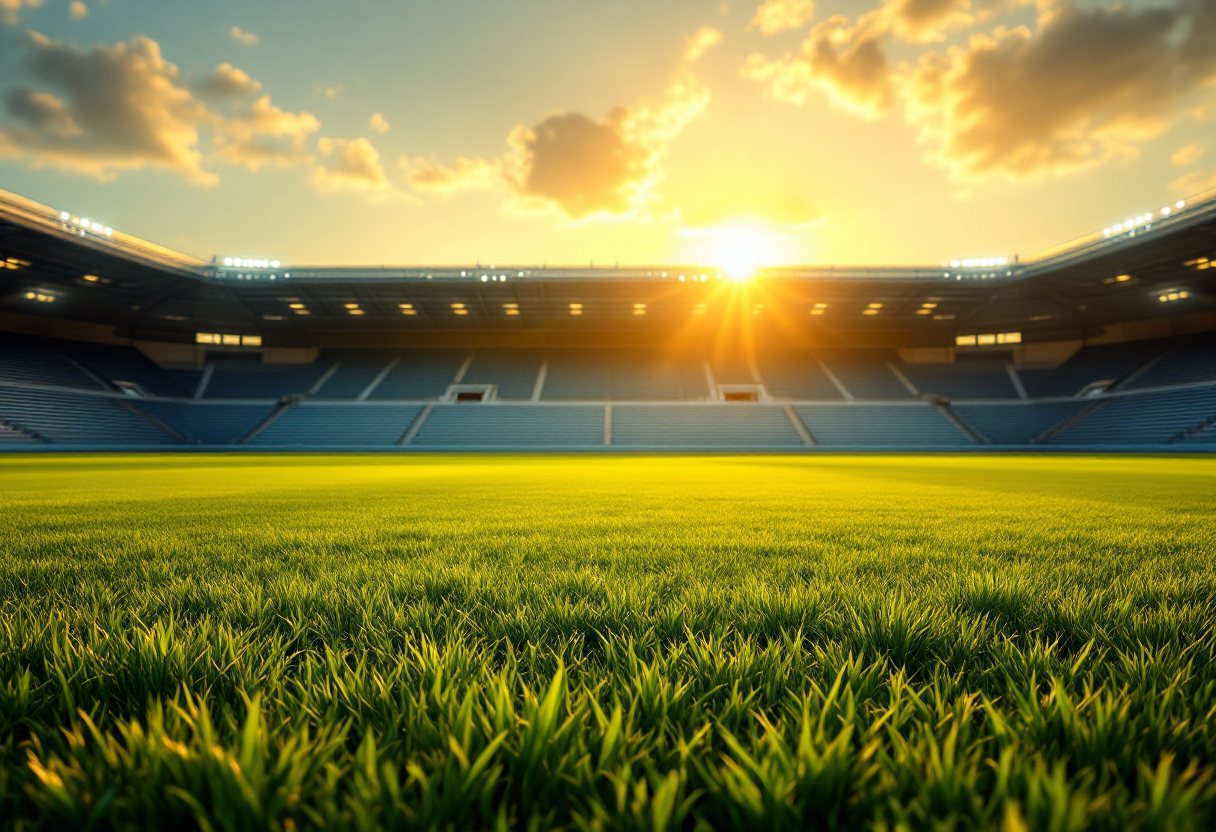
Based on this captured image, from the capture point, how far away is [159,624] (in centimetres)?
157

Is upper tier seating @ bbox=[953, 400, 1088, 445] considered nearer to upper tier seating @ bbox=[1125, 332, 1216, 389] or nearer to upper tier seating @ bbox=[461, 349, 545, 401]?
upper tier seating @ bbox=[1125, 332, 1216, 389]

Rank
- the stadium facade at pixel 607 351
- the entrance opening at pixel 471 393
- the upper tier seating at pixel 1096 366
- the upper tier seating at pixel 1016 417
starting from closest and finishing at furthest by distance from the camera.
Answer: the stadium facade at pixel 607 351 → the upper tier seating at pixel 1016 417 → the upper tier seating at pixel 1096 366 → the entrance opening at pixel 471 393

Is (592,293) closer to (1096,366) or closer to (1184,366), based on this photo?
(1096,366)

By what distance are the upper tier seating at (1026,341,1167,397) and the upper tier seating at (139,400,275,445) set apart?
59.9 m

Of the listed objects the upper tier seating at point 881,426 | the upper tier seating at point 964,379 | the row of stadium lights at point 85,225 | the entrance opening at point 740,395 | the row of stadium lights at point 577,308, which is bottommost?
the upper tier seating at point 881,426

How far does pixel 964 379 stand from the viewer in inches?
1629

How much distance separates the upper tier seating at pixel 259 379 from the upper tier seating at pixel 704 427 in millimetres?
26099

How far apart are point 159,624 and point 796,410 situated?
38572 millimetres

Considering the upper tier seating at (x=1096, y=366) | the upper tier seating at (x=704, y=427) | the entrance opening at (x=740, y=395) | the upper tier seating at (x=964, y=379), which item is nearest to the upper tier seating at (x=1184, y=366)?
the upper tier seating at (x=1096, y=366)

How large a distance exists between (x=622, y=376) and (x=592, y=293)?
8431mm

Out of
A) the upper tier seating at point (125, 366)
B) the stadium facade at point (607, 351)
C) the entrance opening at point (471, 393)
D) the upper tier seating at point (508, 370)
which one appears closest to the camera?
the stadium facade at point (607, 351)

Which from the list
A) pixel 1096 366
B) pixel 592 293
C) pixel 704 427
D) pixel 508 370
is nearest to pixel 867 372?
pixel 1096 366

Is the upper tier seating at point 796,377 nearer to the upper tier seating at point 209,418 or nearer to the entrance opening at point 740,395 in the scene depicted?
the entrance opening at point 740,395

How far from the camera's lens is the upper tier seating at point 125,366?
3534 centimetres
